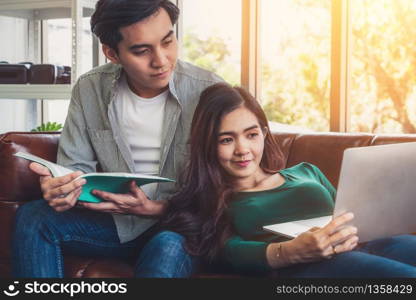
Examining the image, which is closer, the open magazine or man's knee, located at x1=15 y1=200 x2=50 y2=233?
the open magazine

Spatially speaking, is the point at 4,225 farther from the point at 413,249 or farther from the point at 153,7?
the point at 413,249

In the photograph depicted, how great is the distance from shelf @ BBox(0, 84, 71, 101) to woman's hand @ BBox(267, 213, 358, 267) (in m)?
2.03

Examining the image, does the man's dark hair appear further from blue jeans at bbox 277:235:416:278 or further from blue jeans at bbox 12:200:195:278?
blue jeans at bbox 277:235:416:278

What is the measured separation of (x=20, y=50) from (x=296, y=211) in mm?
2767

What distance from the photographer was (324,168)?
6.35 ft

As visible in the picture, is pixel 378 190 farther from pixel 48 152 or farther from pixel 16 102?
pixel 16 102

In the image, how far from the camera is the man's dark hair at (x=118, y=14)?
168 cm

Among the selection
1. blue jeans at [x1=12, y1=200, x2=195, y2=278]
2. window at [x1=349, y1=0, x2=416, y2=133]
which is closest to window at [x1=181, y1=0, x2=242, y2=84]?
window at [x1=349, y1=0, x2=416, y2=133]

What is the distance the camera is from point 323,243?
1.19m

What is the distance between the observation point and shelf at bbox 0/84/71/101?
301 cm

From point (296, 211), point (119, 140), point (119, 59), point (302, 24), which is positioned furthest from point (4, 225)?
point (302, 24)

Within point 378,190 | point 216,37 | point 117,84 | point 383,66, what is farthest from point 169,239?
point 216,37

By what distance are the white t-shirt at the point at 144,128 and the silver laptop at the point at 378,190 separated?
0.59 m

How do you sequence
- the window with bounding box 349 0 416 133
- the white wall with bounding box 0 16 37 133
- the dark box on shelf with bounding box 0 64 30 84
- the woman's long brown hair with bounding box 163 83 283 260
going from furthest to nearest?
the white wall with bounding box 0 16 37 133 < the dark box on shelf with bounding box 0 64 30 84 < the window with bounding box 349 0 416 133 < the woman's long brown hair with bounding box 163 83 283 260
